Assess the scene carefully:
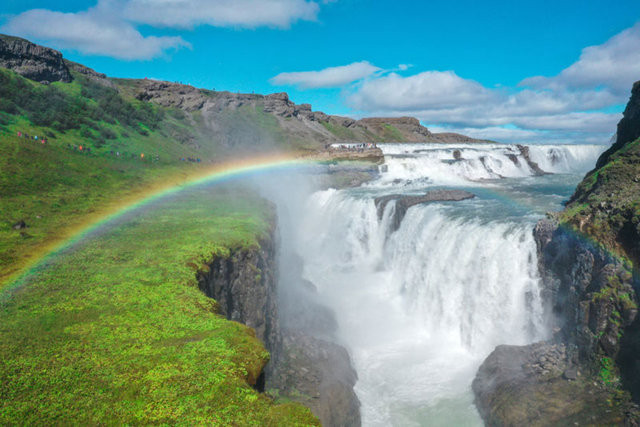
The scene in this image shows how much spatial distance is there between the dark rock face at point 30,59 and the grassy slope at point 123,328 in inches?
1602

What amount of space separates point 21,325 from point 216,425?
16.4 ft

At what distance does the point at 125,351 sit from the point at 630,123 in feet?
96.6

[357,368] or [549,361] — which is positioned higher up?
[549,361]

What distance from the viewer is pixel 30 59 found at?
51438 millimetres

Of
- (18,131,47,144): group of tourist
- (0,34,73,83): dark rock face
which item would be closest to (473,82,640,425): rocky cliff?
(18,131,47,144): group of tourist

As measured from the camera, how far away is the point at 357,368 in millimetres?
17156

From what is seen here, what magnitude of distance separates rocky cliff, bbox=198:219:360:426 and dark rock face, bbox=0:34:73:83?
55.1 m

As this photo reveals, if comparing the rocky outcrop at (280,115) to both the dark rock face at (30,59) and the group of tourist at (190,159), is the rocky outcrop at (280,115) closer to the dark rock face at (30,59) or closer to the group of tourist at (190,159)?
the dark rock face at (30,59)

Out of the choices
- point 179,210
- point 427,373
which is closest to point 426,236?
point 427,373

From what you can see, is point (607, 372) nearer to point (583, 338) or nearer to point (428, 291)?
point (583, 338)

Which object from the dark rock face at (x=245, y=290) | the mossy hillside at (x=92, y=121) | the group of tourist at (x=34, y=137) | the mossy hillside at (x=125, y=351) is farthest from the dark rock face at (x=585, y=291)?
the mossy hillside at (x=92, y=121)

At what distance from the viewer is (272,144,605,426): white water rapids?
50.1ft

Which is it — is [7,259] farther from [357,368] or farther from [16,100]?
[16,100]

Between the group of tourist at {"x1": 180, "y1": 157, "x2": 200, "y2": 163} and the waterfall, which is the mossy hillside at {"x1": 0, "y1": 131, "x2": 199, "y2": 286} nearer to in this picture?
the group of tourist at {"x1": 180, "y1": 157, "x2": 200, "y2": 163}
